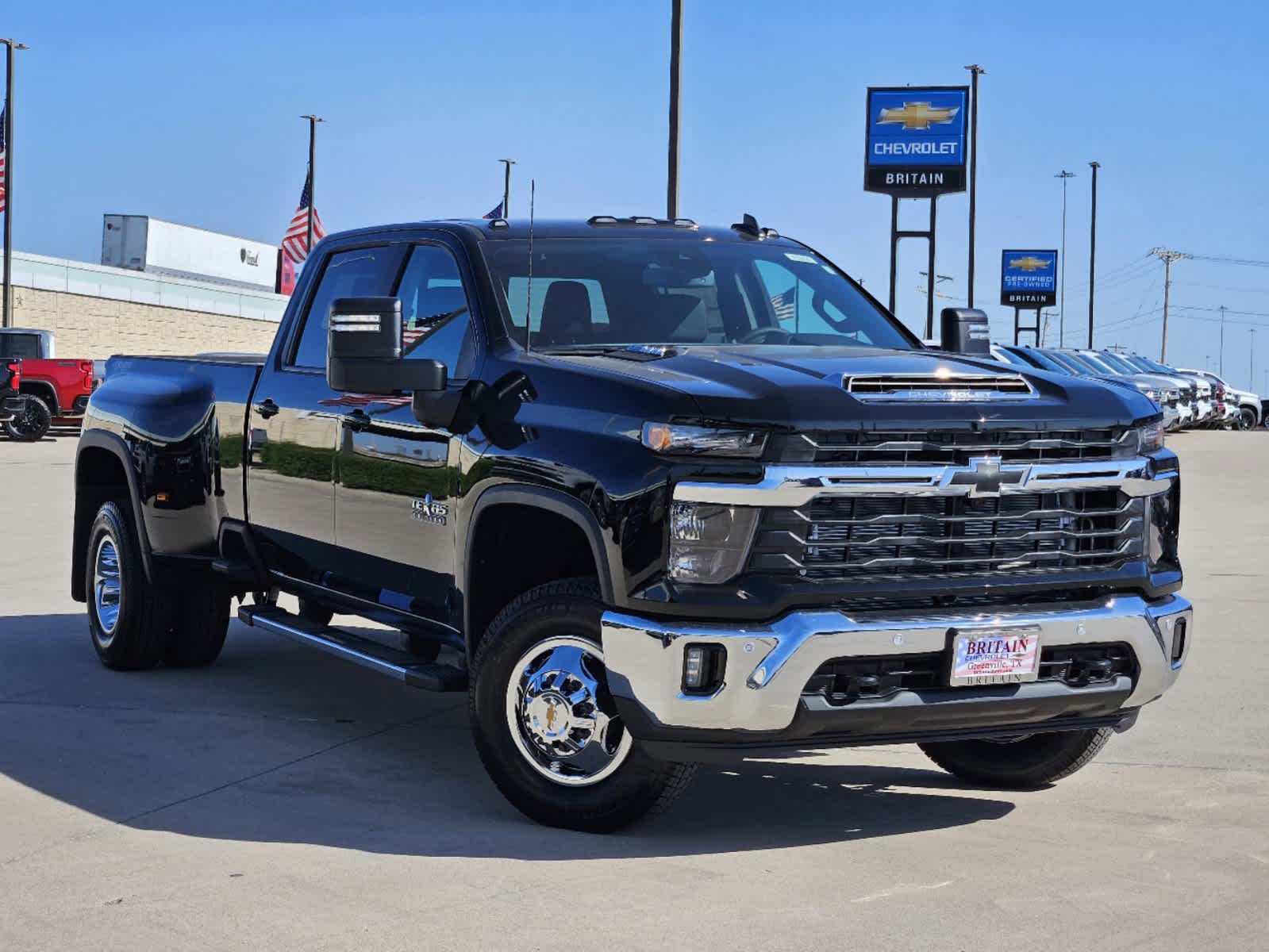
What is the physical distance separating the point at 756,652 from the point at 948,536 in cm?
72

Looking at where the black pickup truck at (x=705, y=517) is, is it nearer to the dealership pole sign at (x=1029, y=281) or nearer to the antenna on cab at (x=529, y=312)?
the antenna on cab at (x=529, y=312)

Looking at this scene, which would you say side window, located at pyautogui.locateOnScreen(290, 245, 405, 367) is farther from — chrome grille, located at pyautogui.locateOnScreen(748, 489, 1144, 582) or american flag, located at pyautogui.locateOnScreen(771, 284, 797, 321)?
chrome grille, located at pyautogui.locateOnScreen(748, 489, 1144, 582)

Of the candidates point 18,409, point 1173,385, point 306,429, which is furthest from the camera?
point 1173,385

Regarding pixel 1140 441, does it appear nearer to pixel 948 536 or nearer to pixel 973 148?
pixel 948 536

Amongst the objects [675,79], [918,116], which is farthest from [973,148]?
[675,79]

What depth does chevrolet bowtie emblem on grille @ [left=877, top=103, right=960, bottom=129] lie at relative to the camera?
49.0 m

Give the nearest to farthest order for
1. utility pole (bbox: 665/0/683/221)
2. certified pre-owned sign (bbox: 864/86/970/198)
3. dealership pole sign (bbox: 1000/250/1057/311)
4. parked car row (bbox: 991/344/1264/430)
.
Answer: utility pole (bbox: 665/0/683/221), parked car row (bbox: 991/344/1264/430), certified pre-owned sign (bbox: 864/86/970/198), dealership pole sign (bbox: 1000/250/1057/311)

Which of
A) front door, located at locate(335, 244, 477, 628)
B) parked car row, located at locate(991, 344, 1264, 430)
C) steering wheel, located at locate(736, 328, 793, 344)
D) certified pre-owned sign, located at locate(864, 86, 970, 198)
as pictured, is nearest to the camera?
front door, located at locate(335, 244, 477, 628)

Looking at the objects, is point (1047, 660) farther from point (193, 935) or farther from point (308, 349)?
point (308, 349)

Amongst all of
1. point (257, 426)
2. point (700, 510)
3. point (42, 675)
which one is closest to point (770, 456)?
point (700, 510)

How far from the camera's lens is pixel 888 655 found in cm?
517

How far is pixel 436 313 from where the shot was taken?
266 inches

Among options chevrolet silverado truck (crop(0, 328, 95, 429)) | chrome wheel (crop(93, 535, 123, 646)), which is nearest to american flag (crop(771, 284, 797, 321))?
chrome wheel (crop(93, 535, 123, 646))

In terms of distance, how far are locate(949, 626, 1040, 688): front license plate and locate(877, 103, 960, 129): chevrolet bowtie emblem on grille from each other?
45.1 m
